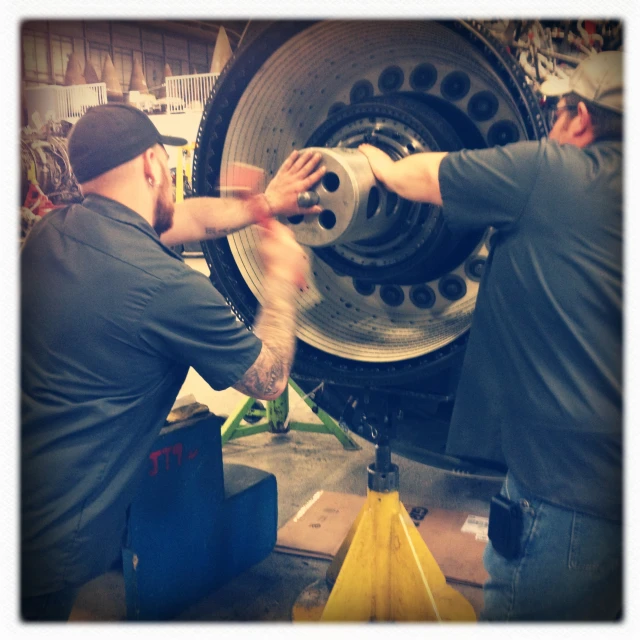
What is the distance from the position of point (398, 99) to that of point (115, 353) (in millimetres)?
793

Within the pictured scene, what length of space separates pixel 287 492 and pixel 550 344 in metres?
1.10

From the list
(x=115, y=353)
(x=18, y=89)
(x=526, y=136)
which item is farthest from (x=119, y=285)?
(x=526, y=136)

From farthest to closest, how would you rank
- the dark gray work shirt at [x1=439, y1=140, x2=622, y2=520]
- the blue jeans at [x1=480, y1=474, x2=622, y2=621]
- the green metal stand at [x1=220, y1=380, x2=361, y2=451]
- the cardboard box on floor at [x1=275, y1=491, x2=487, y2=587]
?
1. the green metal stand at [x1=220, y1=380, x2=361, y2=451]
2. the cardboard box on floor at [x1=275, y1=491, x2=487, y2=587]
3. the blue jeans at [x1=480, y1=474, x2=622, y2=621]
4. the dark gray work shirt at [x1=439, y1=140, x2=622, y2=520]

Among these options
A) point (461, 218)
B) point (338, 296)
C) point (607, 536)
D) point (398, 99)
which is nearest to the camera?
point (461, 218)

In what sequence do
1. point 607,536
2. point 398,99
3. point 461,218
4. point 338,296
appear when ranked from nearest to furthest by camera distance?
1. point 461,218
2. point 607,536
3. point 398,99
4. point 338,296

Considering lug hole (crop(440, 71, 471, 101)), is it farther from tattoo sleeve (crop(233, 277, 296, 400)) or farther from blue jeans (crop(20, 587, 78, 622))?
blue jeans (crop(20, 587, 78, 622))

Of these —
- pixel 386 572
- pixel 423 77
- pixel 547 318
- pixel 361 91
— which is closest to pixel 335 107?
pixel 361 91

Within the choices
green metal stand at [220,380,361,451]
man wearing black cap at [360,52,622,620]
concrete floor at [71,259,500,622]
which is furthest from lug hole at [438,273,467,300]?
green metal stand at [220,380,361,451]

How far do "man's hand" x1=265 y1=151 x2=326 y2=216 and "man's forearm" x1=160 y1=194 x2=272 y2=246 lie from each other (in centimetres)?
10

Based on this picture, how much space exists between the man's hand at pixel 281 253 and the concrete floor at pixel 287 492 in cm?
17

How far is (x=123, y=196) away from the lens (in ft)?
4.72

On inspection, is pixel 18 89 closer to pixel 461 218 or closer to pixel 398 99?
pixel 398 99

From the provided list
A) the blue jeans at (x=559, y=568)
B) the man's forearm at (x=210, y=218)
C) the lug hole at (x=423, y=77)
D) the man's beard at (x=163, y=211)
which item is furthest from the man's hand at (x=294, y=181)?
the blue jeans at (x=559, y=568)

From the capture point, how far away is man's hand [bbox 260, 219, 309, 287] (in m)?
1.51
